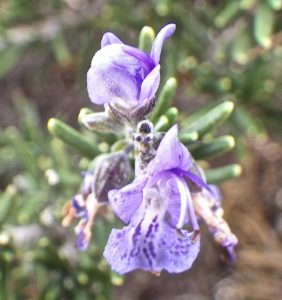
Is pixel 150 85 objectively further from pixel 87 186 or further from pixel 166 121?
pixel 87 186

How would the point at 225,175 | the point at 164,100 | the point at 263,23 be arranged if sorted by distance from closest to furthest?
1. the point at 164,100
2. the point at 225,175
3. the point at 263,23

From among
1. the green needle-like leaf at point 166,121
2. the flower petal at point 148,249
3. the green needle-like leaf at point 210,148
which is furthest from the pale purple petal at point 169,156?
the green needle-like leaf at point 210,148

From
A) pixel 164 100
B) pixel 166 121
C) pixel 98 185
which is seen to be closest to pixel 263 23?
pixel 164 100

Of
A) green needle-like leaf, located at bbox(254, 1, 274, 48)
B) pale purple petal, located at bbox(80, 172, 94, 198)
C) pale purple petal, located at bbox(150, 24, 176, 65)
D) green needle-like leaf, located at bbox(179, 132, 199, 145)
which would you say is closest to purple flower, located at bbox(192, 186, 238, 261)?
green needle-like leaf, located at bbox(179, 132, 199, 145)

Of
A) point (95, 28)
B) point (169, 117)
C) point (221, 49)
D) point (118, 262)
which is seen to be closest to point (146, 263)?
point (118, 262)

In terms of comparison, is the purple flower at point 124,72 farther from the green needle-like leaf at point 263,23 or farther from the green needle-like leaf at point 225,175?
the green needle-like leaf at point 263,23

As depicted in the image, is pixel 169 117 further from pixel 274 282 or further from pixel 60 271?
pixel 274 282
